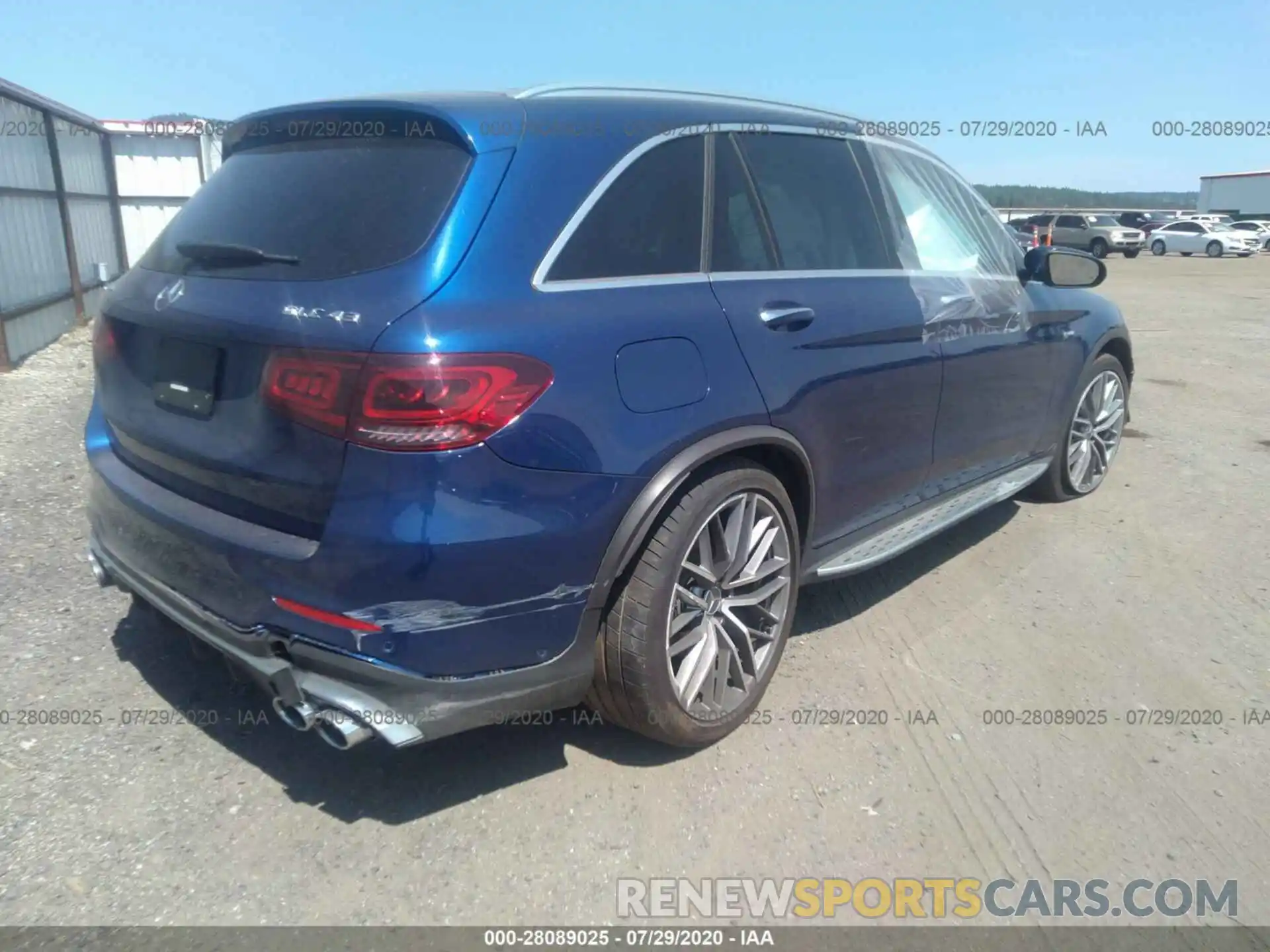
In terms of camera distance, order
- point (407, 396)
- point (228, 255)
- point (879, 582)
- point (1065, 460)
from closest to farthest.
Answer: point (407, 396), point (228, 255), point (879, 582), point (1065, 460)

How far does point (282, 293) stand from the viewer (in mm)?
2344

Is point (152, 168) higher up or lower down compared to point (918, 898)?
higher up

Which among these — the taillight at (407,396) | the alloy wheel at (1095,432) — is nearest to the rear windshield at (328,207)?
the taillight at (407,396)

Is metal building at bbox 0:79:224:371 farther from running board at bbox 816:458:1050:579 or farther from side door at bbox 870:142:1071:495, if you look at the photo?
running board at bbox 816:458:1050:579

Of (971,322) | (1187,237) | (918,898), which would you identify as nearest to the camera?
(918,898)

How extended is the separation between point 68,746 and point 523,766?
137 centimetres

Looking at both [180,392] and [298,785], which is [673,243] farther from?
[298,785]

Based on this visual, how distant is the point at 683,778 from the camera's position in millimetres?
2855

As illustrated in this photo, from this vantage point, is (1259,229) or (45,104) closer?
(45,104)

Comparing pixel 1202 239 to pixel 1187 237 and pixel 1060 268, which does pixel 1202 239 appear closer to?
pixel 1187 237

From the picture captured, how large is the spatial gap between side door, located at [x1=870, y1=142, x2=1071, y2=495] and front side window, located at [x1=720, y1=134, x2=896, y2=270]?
22 cm

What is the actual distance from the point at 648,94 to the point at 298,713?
205cm

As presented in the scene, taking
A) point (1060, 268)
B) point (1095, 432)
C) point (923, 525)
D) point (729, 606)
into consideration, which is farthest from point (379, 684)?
point (1095, 432)

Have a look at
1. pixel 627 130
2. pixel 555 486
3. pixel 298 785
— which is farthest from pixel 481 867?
pixel 627 130
